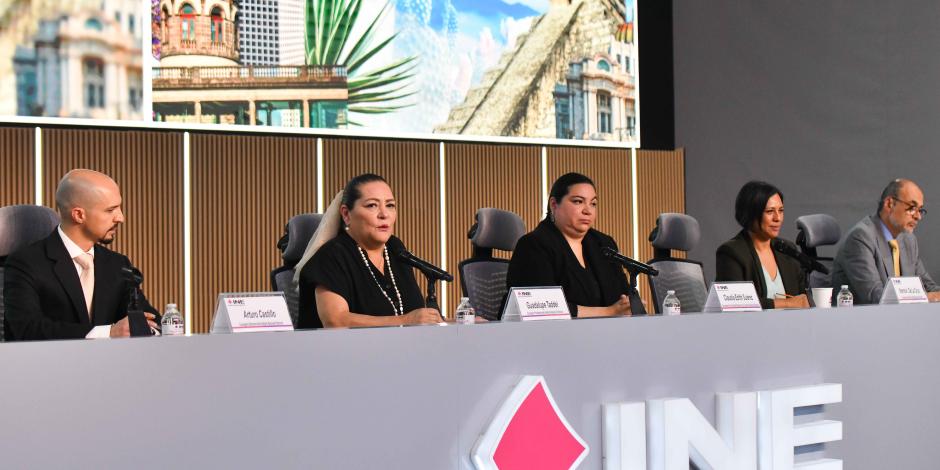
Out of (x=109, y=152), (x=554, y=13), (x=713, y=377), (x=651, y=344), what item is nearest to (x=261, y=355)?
(x=651, y=344)

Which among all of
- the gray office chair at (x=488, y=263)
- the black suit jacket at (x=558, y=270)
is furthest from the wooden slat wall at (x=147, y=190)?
the black suit jacket at (x=558, y=270)

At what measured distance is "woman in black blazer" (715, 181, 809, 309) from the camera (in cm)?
391

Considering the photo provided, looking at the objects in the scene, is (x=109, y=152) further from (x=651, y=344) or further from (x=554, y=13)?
(x=651, y=344)

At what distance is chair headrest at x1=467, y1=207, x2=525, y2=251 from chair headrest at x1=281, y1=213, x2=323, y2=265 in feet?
2.09

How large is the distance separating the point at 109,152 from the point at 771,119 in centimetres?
404

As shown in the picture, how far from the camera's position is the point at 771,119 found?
6.57m

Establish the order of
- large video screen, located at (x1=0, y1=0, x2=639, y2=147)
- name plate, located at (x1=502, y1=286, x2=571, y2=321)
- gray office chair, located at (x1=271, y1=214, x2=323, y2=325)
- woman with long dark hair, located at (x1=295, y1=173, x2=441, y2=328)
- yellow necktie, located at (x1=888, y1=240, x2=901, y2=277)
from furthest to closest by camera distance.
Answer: large video screen, located at (x1=0, y1=0, x2=639, y2=147), yellow necktie, located at (x1=888, y1=240, x2=901, y2=277), gray office chair, located at (x1=271, y1=214, x2=323, y2=325), woman with long dark hair, located at (x1=295, y1=173, x2=441, y2=328), name plate, located at (x1=502, y1=286, x2=571, y2=321)

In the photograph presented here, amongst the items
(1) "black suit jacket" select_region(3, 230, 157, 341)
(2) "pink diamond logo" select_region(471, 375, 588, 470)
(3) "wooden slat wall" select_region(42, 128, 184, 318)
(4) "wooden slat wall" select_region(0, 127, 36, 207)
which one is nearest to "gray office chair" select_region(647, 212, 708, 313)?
(2) "pink diamond logo" select_region(471, 375, 588, 470)

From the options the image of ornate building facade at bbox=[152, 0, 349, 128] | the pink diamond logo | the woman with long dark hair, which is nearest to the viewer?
the pink diamond logo

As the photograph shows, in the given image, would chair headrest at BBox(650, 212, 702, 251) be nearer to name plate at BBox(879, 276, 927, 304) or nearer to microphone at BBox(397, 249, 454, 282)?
name plate at BBox(879, 276, 927, 304)

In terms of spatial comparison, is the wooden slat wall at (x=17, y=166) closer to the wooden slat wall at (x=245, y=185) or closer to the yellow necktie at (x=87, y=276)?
the wooden slat wall at (x=245, y=185)

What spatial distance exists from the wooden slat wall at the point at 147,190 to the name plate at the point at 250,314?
3496 mm

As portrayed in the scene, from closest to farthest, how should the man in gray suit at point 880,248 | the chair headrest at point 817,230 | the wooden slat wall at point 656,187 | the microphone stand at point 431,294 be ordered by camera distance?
1. the microphone stand at point 431,294
2. the man in gray suit at point 880,248
3. the chair headrest at point 817,230
4. the wooden slat wall at point 656,187

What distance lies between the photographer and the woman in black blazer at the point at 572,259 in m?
3.57
